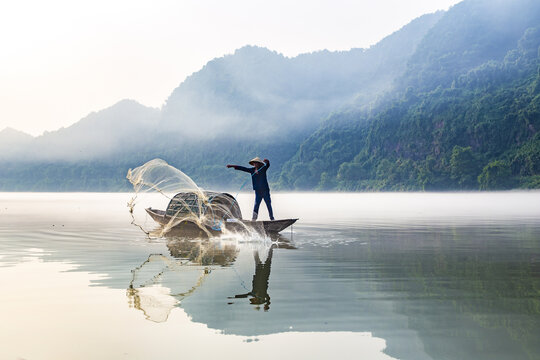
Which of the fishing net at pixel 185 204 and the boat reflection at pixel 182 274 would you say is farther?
the fishing net at pixel 185 204

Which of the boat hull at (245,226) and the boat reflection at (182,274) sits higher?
the boat hull at (245,226)

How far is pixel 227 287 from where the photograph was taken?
12.1 meters

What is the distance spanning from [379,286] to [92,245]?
13.3 metres

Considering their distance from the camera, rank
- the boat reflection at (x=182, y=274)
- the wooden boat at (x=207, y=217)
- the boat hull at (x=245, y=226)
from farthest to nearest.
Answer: the wooden boat at (x=207, y=217) → the boat hull at (x=245, y=226) → the boat reflection at (x=182, y=274)

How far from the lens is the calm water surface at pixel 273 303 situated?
7621mm

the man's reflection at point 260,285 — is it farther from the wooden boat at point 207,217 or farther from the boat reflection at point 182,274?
the wooden boat at point 207,217

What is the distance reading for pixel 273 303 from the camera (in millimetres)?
10359

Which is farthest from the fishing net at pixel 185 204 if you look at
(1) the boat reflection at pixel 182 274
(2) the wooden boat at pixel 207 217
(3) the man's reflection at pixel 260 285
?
(3) the man's reflection at pixel 260 285

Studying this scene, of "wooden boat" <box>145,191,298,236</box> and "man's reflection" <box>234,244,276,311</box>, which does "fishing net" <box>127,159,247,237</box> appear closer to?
"wooden boat" <box>145,191,298,236</box>

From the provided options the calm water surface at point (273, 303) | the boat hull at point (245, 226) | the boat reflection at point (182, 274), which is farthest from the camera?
the boat hull at point (245, 226)

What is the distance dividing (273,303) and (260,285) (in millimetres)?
2081

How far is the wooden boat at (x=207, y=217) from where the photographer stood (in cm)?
2399

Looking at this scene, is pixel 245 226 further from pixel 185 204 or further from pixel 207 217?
pixel 185 204

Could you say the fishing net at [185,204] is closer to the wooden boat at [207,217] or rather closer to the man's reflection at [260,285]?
the wooden boat at [207,217]
